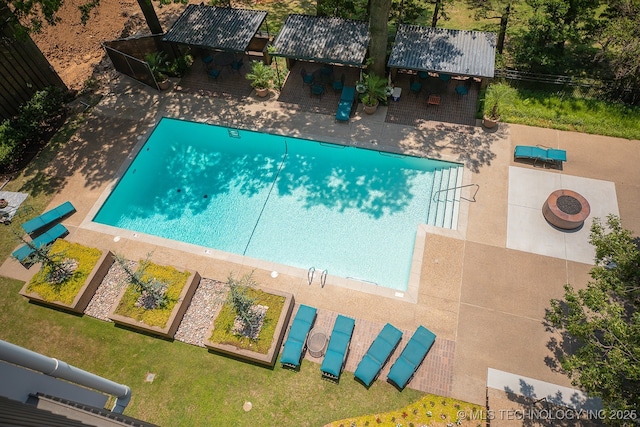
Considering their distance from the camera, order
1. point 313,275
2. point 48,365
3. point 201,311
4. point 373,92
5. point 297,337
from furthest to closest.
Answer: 1. point 373,92
2. point 313,275
3. point 201,311
4. point 297,337
5. point 48,365

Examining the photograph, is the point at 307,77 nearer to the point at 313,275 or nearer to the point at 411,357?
the point at 313,275

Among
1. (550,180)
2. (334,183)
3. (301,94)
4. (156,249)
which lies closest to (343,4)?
(301,94)

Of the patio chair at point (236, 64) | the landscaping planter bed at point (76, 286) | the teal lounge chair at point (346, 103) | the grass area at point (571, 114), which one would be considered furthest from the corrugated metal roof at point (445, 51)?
the landscaping planter bed at point (76, 286)

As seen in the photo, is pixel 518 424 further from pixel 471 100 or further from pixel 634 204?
pixel 471 100

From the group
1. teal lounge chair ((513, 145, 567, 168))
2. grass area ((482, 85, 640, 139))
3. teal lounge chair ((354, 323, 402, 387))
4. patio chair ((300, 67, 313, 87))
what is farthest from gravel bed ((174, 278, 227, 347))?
grass area ((482, 85, 640, 139))

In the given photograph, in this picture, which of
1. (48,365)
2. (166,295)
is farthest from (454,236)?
(48,365)

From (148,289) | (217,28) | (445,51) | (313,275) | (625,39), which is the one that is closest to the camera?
(148,289)

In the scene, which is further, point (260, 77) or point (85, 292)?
point (260, 77)
